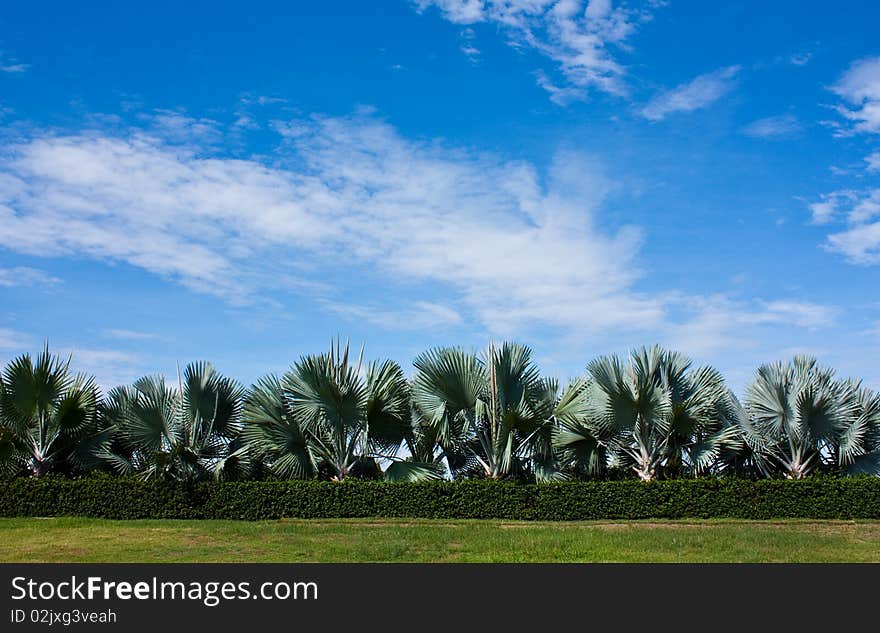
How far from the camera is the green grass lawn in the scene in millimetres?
12984

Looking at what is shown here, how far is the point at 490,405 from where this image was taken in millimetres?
20438

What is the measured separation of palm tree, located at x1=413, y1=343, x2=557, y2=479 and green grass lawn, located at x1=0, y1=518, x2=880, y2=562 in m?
2.25

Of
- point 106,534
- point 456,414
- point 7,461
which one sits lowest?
point 106,534

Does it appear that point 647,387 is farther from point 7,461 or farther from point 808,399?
point 7,461

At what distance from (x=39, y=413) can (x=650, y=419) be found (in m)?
16.0

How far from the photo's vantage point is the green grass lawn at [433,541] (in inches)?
511

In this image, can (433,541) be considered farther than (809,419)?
No

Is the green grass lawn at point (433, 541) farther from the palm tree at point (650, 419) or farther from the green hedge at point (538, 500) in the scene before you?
the palm tree at point (650, 419)

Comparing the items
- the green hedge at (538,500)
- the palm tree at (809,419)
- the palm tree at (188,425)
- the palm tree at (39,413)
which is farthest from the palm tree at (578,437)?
the palm tree at (39,413)

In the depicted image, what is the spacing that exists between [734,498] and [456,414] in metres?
7.18

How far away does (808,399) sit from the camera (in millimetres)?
20938

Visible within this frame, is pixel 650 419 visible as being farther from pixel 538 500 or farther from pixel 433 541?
pixel 433 541

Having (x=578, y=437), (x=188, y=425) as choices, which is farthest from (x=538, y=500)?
(x=188, y=425)
